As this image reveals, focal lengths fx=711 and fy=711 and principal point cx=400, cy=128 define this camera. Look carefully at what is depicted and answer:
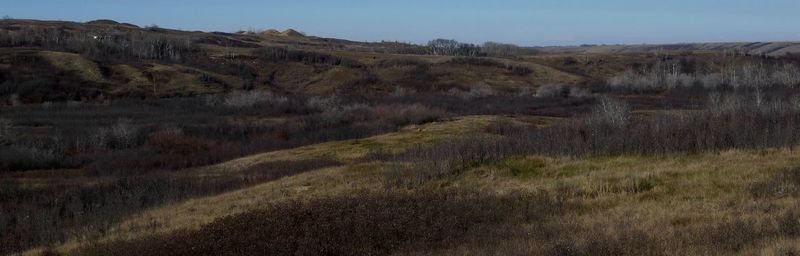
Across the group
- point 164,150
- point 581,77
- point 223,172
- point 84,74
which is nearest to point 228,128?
point 164,150

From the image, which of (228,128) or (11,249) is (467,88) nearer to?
(228,128)

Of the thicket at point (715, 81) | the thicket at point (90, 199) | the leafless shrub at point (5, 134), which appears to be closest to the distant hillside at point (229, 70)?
the thicket at point (715, 81)

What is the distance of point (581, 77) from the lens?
110m

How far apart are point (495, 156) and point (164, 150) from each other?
25.0 meters

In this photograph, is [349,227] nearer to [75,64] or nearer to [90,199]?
[90,199]

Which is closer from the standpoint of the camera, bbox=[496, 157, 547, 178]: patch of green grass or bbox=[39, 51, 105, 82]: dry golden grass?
bbox=[496, 157, 547, 178]: patch of green grass

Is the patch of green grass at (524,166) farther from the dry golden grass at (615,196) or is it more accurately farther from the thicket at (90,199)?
the thicket at (90,199)

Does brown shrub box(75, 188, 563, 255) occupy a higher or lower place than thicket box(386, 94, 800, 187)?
lower

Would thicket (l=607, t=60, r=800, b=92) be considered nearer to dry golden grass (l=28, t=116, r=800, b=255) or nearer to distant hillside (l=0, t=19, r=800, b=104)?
distant hillside (l=0, t=19, r=800, b=104)

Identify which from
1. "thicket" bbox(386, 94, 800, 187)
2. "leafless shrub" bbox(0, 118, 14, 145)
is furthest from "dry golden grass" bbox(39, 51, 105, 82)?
"thicket" bbox(386, 94, 800, 187)

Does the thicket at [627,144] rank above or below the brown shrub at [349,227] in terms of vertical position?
above

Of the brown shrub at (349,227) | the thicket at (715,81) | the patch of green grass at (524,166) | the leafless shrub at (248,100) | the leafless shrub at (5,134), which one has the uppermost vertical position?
the thicket at (715,81)

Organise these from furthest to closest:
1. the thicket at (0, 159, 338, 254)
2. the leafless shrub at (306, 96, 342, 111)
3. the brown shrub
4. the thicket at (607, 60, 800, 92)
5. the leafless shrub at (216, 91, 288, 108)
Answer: the thicket at (607, 60, 800, 92), the leafless shrub at (216, 91, 288, 108), the leafless shrub at (306, 96, 342, 111), the thicket at (0, 159, 338, 254), the brown shrub

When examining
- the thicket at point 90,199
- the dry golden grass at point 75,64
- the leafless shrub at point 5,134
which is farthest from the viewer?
the dry golden grass at point 75,64
